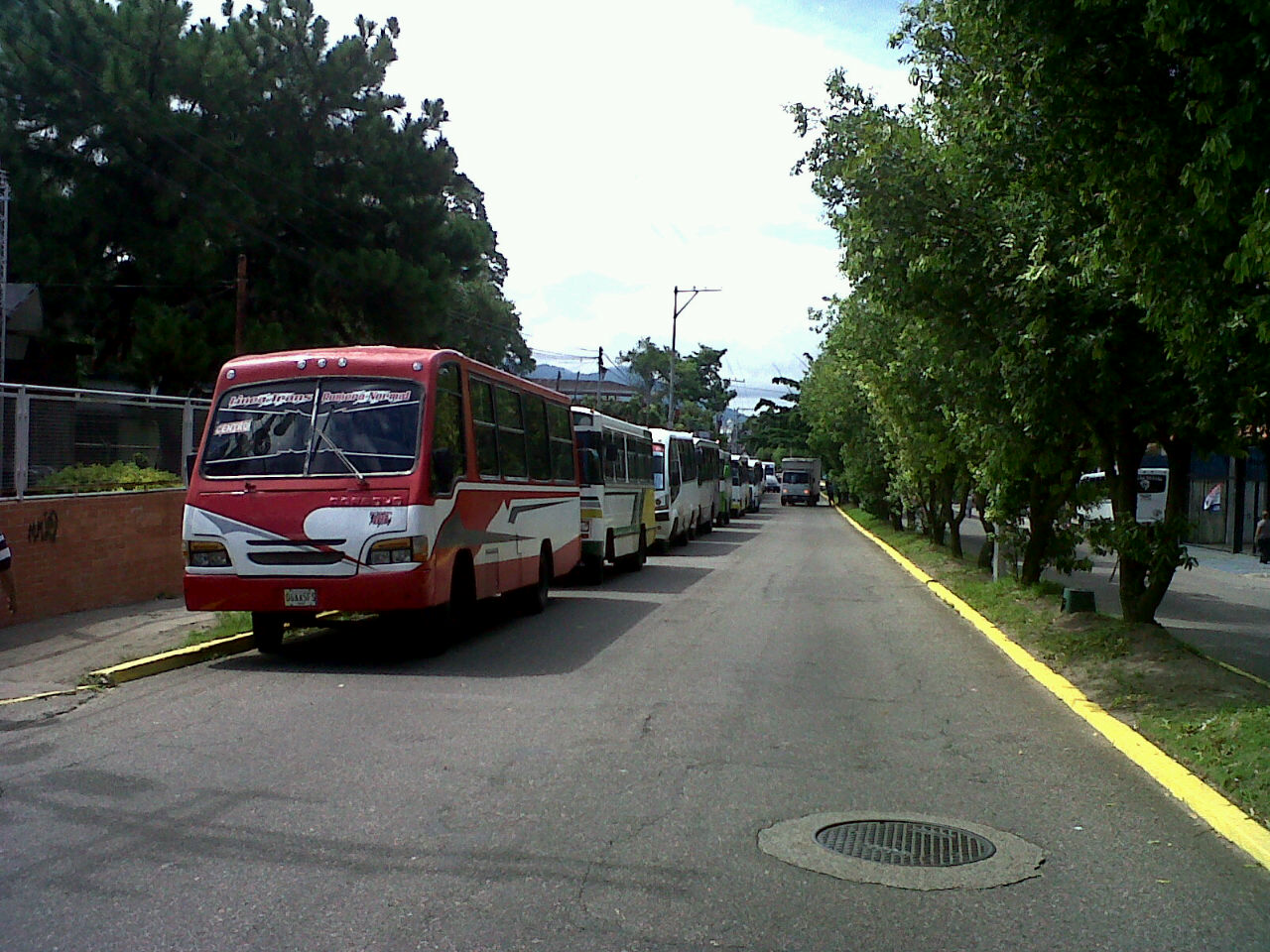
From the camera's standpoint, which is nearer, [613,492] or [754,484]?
[613,492]

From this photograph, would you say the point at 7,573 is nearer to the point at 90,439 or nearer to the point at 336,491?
the point at 90,439

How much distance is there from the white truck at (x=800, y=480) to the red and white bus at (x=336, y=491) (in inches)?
2733

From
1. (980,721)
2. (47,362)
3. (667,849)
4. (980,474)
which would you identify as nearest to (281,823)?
(667,849)

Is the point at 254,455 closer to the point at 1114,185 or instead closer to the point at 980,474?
the point at 1114,185

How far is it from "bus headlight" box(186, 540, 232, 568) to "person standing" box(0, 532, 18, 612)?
173 centimetres

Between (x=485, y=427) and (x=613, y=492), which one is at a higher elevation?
(x=485, y=427)

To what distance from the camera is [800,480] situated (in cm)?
8162

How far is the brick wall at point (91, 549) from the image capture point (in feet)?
42.7

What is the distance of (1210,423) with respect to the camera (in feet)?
36.2

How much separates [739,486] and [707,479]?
17235mm

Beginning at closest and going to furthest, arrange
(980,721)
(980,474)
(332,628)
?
(980,721) → (332,628) → (980,474)

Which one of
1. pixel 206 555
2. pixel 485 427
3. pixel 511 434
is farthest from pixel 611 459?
pixel 206 555

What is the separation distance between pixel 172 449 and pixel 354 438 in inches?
245

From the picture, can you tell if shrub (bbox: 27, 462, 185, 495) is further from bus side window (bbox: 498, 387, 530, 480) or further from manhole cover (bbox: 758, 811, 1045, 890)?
manhole cover (bbox: 758, 811, 1045, 890)
